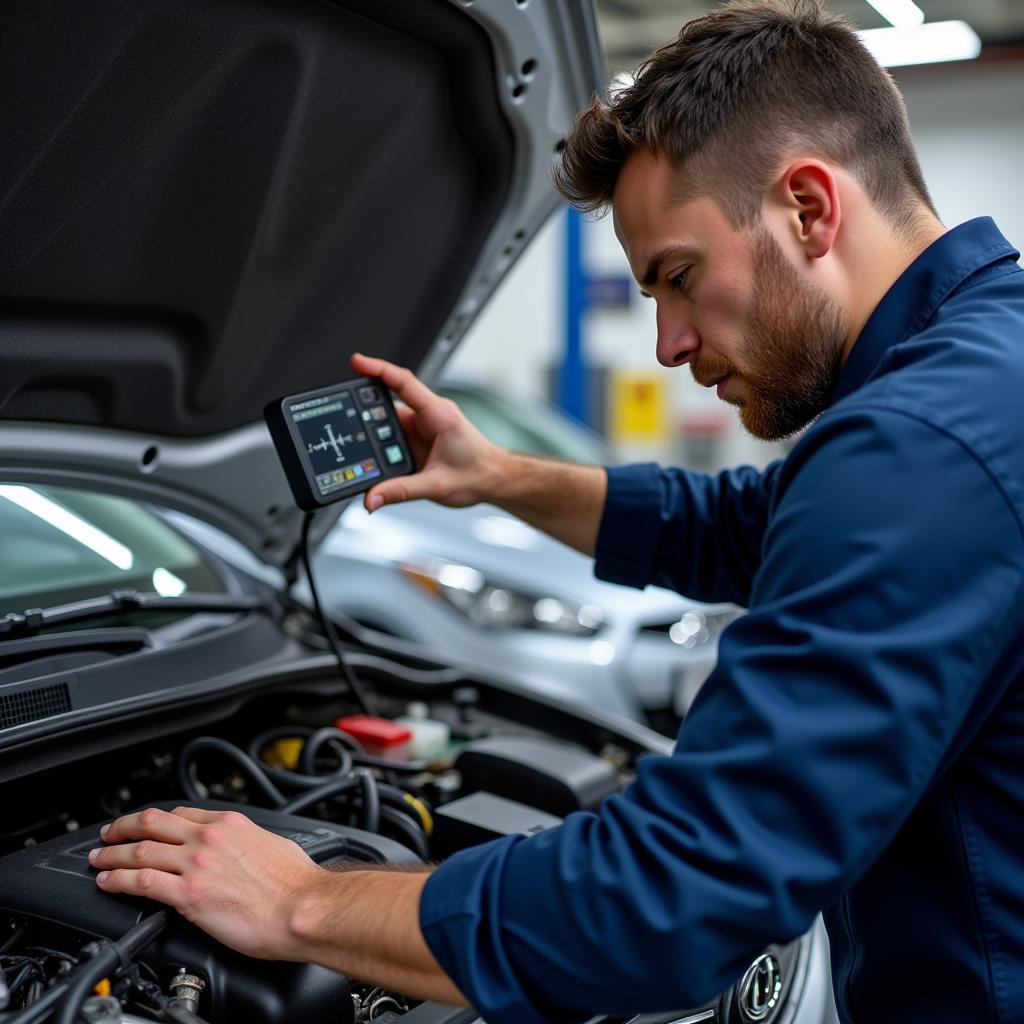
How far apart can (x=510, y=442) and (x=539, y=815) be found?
9.72 feet

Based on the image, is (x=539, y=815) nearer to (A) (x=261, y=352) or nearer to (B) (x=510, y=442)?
(A) (x=261, y=352)

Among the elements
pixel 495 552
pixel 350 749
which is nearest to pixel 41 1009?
pixel 350 749

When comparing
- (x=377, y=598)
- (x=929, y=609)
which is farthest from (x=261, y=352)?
(x=377, y=598)

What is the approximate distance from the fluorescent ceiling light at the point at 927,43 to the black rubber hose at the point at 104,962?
7.58 m

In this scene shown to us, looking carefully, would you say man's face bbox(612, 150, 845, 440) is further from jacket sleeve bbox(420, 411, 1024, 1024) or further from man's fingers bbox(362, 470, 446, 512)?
man's fingers bbox(362, 470, 446, 512)

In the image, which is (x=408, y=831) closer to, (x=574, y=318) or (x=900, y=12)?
(x=574, y=318)

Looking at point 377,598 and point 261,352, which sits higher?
point 261,352

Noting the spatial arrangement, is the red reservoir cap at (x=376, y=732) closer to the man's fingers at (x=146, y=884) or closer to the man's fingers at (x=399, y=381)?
the man's fingers at (x=399, y=381)

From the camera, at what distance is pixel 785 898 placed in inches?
34.5

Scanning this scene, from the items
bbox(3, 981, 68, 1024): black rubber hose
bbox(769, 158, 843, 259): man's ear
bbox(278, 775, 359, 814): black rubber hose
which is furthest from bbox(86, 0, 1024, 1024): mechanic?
bbox(278, 775, 359, 814): black rubber hose

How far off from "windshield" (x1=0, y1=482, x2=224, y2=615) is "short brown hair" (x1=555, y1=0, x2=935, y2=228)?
925mm

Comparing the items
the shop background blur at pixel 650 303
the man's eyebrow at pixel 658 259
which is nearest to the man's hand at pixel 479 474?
the man's eyebrow at pixel 658 259

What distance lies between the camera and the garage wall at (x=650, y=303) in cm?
925

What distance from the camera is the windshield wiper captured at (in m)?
1.48
